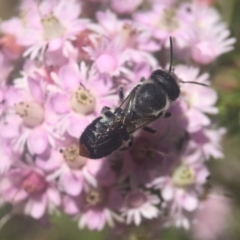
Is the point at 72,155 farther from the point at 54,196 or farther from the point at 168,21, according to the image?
the point at 168,21

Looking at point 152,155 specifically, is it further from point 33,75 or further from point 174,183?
point 33,75

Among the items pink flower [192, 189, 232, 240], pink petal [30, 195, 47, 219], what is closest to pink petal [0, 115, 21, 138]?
pink petal [30, 195, 47, 219]

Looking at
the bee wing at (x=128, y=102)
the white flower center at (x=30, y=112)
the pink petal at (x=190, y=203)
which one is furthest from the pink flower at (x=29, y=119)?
the pink petal at (x=190, y=203)

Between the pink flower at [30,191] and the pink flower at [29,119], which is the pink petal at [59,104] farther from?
the pink flower at [30,191]

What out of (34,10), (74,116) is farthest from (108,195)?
(34,10)

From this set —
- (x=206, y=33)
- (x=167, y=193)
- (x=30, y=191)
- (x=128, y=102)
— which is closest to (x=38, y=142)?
(x=30, y=191)

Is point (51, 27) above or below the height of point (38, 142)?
above

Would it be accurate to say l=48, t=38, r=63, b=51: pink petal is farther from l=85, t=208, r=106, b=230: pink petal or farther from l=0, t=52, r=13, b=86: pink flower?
l=85, t=208, r=106, b=230: pink petal
